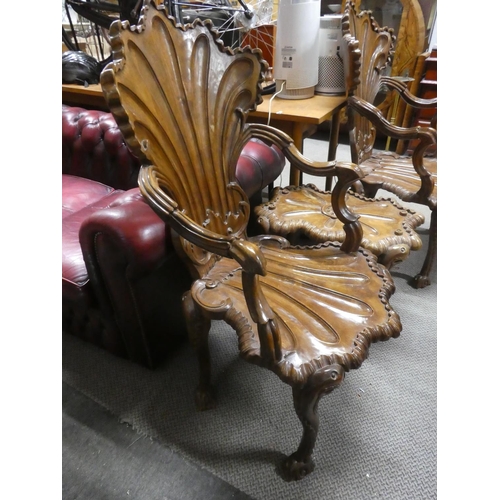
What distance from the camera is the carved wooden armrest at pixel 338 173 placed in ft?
3.55

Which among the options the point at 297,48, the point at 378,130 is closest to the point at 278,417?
the point at 378,130

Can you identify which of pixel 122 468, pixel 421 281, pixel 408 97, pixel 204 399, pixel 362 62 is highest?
pixel 362 62

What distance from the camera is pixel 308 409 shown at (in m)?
0.86

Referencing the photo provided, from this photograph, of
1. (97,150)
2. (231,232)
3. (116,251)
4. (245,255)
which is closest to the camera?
(245,255)

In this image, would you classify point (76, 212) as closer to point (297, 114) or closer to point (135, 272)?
point (135, 272)

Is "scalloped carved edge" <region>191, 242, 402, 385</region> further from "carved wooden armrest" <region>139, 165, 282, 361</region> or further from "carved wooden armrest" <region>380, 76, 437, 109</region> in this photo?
"carved wooden armrest" <region>380, 76, 437, 109</region>

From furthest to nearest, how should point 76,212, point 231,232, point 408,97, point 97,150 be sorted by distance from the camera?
1. point 408,97
2. point 97,150
3. point 76,212
4. point 231,232

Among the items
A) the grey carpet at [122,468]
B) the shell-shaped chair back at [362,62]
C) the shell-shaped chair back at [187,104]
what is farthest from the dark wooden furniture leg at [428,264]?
the grey carpet at [122,468]

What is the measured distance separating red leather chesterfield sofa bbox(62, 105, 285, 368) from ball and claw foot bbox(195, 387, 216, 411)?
23cm

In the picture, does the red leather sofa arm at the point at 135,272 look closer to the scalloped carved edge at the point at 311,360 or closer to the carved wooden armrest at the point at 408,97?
the scalloped carved edge at the point at 311,360

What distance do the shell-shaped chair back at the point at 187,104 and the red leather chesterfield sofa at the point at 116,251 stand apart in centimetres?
15

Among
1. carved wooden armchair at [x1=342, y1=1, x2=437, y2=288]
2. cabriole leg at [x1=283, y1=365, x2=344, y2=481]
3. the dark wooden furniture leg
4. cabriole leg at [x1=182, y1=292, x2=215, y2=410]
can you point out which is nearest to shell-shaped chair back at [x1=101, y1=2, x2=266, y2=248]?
cabriole leg at [x1=182, y1=292, x2=215, y2=410]

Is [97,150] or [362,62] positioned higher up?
[362,62]

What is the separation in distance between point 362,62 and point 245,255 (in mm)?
1380
